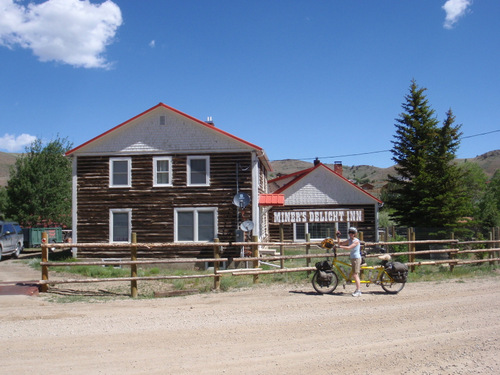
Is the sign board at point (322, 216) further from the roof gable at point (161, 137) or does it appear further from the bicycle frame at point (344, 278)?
the bicycle frame at point (344, 278)

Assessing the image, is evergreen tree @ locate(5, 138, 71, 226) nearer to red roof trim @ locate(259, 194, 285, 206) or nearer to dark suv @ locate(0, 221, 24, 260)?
dark suv @ locate(0, 221, 24, 260)

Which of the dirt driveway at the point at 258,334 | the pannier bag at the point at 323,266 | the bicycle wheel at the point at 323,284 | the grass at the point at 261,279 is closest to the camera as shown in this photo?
the dirt driveway at the point at 258,334

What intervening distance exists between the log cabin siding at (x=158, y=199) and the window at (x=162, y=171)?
148 mm

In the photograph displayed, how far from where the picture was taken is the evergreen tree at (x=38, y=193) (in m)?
36.3

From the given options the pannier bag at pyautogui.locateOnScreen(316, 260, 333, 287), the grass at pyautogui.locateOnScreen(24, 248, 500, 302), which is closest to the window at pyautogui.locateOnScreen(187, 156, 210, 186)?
the grass at pyautogui.locateOnScreen(24, 248, 500, 302)

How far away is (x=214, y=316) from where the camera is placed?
956cm

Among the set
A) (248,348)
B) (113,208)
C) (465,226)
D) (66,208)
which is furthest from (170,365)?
(66,208)

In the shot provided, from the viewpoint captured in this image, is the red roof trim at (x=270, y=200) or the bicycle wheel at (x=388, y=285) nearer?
the bicycle wheel at (x=388, y=285)

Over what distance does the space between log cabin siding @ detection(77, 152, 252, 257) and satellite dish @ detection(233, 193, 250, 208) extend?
729 mm

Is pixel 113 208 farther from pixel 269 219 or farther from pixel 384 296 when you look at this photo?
pixel 384 296

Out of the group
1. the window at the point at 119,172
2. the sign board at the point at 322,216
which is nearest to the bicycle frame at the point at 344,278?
the window at the point at 119,172

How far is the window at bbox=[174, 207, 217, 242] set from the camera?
21328 millimetres

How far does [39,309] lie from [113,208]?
11172 millimetres

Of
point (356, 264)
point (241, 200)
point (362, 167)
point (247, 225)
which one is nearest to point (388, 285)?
point (356, 264)
